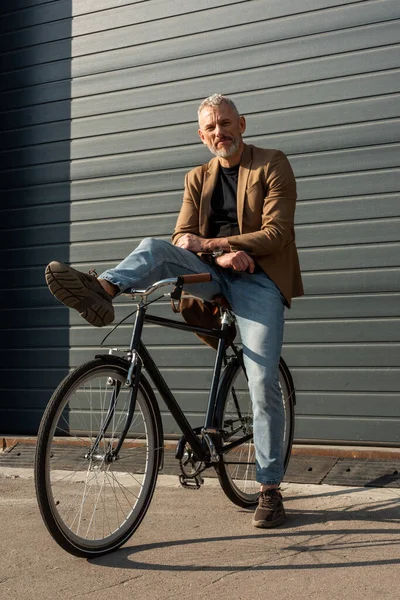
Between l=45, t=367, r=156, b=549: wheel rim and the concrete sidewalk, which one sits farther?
l=45, t=367, r=156, b=549: wheel rim

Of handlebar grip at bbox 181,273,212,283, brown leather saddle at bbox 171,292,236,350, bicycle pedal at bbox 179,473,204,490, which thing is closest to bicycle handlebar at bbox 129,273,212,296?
handlebar grip at bbox 181,273,212,283

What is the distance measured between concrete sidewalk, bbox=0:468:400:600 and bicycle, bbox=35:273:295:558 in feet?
0.47

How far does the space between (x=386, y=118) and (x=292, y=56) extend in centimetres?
76

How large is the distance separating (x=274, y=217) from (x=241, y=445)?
112 centimetres

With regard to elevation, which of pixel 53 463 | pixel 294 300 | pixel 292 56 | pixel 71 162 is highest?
pixel 292 56

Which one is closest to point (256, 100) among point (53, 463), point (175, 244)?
point (175, 244)

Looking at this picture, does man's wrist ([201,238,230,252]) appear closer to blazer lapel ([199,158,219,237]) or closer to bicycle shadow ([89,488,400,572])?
blazer lapel ([199,158,219,237])

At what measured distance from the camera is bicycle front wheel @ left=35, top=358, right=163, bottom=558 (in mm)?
3418

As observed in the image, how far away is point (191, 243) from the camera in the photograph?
4102mm

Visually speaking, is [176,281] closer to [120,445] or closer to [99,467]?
[120,445]

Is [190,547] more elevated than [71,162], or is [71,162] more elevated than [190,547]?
[71,162]

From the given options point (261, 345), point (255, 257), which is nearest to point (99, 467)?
point (261, 345)

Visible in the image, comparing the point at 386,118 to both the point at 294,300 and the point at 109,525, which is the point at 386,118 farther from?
the point at 109,525

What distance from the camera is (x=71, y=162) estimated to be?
665 cm
